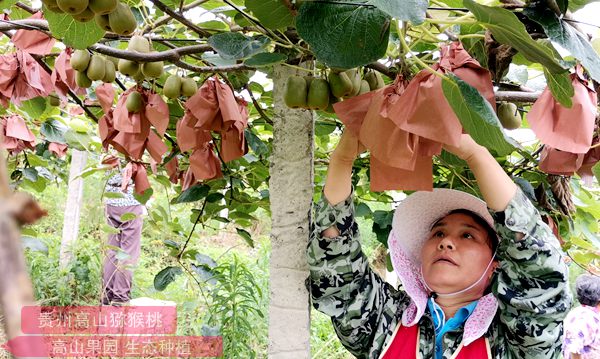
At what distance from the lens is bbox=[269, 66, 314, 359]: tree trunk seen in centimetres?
111

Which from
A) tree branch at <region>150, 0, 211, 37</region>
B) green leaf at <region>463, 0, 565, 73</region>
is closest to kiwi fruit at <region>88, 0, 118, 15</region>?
tree branch at <region>150, 0, 211, 37</region>

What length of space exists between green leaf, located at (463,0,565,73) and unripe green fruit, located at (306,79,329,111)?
1.21 ft

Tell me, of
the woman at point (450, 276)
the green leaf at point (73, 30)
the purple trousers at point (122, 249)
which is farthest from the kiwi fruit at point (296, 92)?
the purple trousers at point (122, 249)

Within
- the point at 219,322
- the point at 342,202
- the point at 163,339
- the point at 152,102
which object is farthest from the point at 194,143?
the point at 163,339

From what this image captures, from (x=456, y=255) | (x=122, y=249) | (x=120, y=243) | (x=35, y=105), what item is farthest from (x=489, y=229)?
(x=120, y=243)

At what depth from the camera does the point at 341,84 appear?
3.28 feet

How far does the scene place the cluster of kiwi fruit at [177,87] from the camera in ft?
4.02

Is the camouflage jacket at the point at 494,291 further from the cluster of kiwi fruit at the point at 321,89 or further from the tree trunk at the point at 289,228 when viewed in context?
the cluster of kiwi fruit at the point at 321,89

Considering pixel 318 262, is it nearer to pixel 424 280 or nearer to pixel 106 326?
pixel 424 280

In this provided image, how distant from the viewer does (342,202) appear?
3.76ft

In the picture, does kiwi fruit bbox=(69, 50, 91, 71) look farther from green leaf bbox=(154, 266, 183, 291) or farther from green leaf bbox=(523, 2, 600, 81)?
green leaf bbox=(154, 266, 183, 291)

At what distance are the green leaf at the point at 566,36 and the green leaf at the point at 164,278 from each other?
1664mm

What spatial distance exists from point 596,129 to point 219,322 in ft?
8.04

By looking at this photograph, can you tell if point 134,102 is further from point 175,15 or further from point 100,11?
point 100,11
